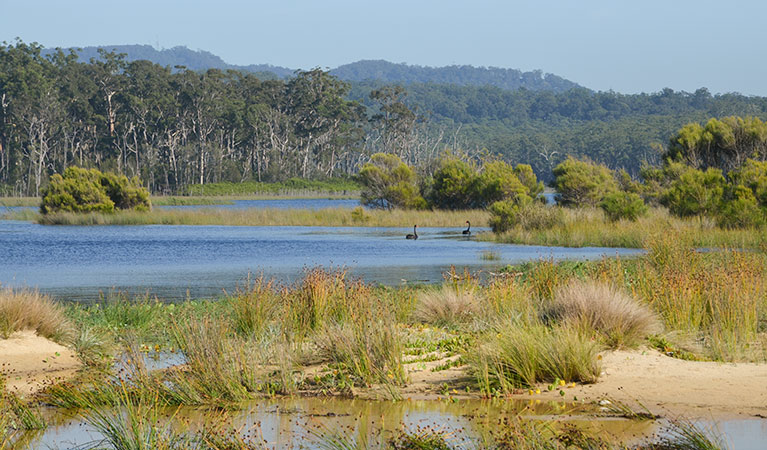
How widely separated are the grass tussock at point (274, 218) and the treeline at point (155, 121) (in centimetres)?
3362

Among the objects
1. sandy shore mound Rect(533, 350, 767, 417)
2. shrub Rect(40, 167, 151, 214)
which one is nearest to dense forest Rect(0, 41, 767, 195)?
shrub Rect(40, 167, 151, 214)

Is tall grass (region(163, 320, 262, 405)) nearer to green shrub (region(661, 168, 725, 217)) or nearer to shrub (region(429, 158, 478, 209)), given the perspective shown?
green shrub (region(661, 168, 725, 217))

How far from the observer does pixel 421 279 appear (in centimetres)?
2205

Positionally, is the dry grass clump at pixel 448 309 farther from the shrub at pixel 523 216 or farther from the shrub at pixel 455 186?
the shrub at pixel 455 186

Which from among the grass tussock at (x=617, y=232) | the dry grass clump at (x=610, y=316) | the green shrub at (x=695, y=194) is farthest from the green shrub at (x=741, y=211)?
the dry grass clump at (x=610, y=316)

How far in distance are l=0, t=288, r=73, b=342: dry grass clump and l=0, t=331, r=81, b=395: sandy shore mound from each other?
0.36 ft

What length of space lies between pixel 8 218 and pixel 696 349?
2117 inches

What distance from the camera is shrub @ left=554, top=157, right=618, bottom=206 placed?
148ft

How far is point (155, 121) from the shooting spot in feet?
310

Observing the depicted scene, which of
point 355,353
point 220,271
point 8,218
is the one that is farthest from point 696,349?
point 8,218

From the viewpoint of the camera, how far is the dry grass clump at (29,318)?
12.6 metres

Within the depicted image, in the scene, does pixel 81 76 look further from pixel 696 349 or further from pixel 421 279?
pixel 696 349

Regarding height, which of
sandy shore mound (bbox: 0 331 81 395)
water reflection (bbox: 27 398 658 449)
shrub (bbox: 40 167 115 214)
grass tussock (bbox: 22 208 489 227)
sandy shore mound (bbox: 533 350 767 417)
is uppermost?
sandy shore mound (bbox: 533 350 767 417)

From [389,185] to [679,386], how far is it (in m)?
46.1
